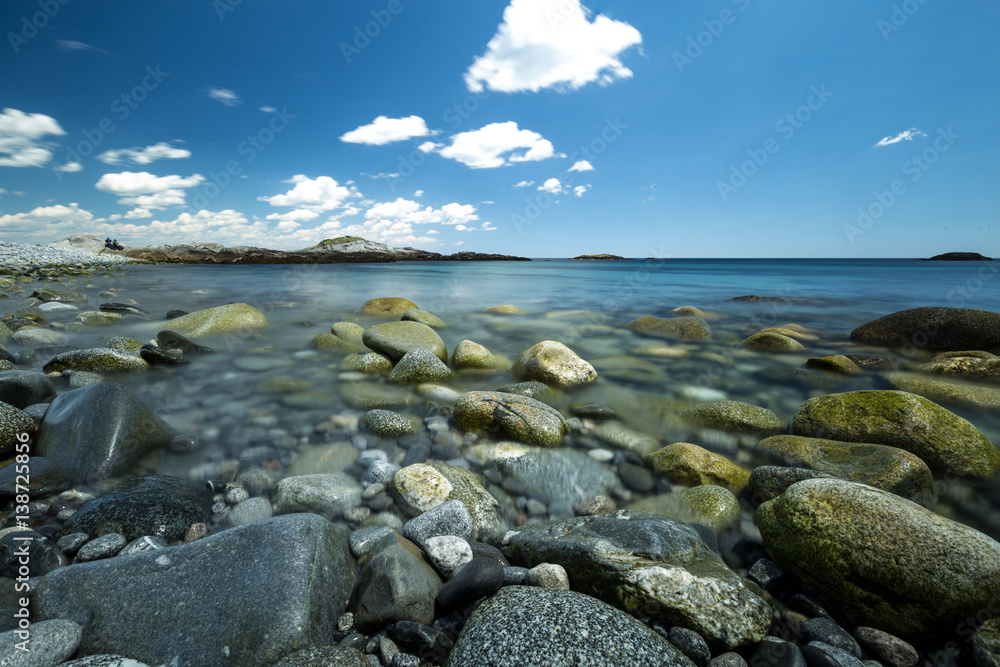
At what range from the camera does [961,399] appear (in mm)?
5105

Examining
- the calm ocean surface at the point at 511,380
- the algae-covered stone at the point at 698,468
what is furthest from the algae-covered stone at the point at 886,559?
the calm ocean surface at the point at 511,380

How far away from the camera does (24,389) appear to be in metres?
4.09

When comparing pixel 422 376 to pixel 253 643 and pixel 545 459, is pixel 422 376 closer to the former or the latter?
pixel 545 459

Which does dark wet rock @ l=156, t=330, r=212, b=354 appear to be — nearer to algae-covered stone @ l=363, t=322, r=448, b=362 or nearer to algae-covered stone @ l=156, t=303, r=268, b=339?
algae-covered stone @ l=156, t=303, r=268, b=339

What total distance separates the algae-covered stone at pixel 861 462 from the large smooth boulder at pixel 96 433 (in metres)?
5.89

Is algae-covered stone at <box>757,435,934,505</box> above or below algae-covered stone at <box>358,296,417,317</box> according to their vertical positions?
below

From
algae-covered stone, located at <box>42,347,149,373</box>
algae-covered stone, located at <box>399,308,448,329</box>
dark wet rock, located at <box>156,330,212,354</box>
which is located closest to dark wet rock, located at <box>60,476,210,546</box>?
algae-covered stone, located at <box>42,347,149,373</box>

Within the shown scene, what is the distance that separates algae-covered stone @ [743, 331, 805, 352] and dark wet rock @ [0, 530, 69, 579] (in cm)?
1005

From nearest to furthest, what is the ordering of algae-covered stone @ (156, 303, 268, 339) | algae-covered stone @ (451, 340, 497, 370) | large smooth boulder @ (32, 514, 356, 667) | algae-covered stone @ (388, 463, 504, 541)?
large smooth boulder @ (32, 514, 356, 667)
algae-covered stone @ (388, 463, 504, 541)
algae-covered stone @ (451, 340, 497, 370)
algae-covered stone @ (156, 303, 268, 339)

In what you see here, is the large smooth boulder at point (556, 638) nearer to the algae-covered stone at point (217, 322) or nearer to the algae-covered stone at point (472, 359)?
the algae-covered stone at point (472, 359)

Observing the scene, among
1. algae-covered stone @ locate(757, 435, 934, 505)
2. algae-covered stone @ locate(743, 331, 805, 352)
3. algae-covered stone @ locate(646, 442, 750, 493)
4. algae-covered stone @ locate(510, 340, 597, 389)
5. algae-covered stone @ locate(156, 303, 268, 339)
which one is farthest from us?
algae-covered stone @ locate(156, 303, 268, 339)

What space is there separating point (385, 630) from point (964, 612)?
9.58ft

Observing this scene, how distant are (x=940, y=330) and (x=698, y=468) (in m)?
8.62

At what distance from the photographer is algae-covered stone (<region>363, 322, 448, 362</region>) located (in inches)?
258
